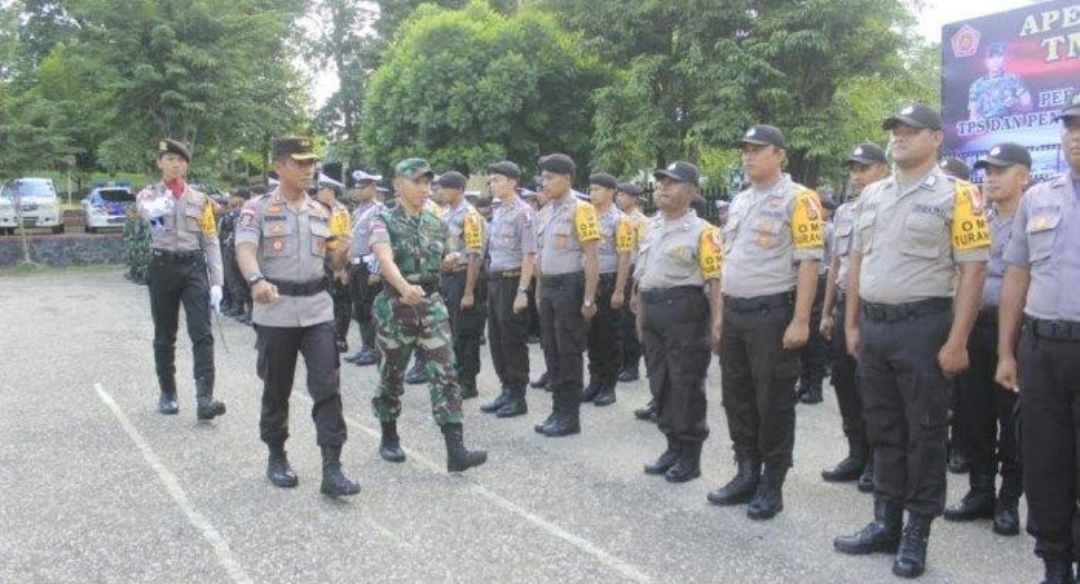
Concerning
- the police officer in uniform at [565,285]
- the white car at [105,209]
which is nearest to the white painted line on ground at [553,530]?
the police officer in uniform at [565,285]

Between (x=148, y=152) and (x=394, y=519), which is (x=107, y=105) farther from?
(x=394, y=519)

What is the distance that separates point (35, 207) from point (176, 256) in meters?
19.8

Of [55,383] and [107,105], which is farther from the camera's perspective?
[107,105]

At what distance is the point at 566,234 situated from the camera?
649cm

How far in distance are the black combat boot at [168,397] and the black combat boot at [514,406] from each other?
8.01 ft

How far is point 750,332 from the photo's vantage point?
15.0 feet

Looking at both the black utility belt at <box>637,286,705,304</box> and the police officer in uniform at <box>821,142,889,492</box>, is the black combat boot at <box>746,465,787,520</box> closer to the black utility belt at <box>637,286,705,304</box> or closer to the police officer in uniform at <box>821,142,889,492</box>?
the police officer in uniform at <box>821,142,889,492</box>

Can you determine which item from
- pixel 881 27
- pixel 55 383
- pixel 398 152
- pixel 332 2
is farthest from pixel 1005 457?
pixel 332 2

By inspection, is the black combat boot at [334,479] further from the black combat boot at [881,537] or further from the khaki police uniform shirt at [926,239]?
the khaki police uniform shirt at [926,239]

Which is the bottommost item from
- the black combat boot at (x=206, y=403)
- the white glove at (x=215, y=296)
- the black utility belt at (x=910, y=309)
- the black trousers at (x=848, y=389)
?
the black combat boot at (x=206, y=403)

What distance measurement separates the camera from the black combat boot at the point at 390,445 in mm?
5707

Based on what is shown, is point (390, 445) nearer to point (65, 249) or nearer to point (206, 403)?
point (206, 403)

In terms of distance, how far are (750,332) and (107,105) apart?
70.4 ft

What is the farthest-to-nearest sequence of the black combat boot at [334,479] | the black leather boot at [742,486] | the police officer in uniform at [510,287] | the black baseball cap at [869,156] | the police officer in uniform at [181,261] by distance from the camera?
the police officer in uniform at [510,287], the police officer in uniform at [181,261], the black baseball cap at [869,156], the black combat boot at [334,479], the black leather boot at [742,486]
